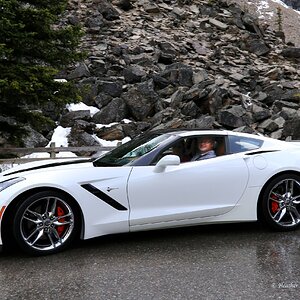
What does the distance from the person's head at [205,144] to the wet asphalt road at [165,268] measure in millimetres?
1093

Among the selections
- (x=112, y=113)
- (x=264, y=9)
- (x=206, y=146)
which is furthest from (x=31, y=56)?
(x=264, y=9)

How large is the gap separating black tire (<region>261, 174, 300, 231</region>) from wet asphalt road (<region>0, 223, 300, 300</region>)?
17cm

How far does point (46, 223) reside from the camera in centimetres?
441

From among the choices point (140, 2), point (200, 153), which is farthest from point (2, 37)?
point (140, 2)

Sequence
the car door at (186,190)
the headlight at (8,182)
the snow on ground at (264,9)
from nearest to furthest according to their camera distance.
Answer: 1. the headlight at (8,182)
2. the car door at (186,190)
3. the snow on ground at (264,9)

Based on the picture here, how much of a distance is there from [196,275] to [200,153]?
1.82 metres

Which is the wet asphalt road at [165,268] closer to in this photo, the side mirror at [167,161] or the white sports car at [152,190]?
the white sports car at [152,190]

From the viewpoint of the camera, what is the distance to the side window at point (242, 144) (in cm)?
535

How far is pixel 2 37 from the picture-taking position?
33.9ft

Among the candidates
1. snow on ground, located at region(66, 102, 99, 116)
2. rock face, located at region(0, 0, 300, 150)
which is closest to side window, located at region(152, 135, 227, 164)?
rock face, located at region(0, 0, 300, 150)

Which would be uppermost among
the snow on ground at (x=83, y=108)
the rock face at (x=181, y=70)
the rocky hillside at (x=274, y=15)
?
the rocky hillside at (x=274, y=15)

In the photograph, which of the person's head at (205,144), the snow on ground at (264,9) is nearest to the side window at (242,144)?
the person's head at (205,144)

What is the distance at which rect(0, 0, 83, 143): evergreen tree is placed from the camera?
9914 millimetres

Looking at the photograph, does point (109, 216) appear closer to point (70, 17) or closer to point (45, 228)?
point (45, 228)
